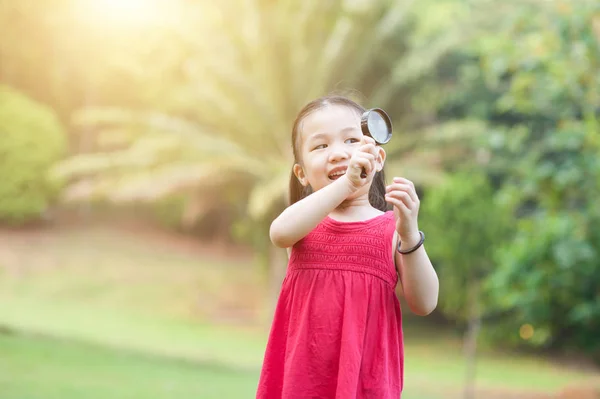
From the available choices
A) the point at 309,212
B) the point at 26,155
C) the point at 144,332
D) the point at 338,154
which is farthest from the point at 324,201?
the point at 144,332

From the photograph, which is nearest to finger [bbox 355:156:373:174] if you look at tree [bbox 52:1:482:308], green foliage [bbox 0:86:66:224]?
green foliage [bbox 0:86:66:224]

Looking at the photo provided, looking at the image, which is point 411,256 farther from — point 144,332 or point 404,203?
point 144,332

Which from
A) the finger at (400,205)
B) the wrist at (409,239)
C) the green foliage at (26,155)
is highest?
the green foliage at (26,155)

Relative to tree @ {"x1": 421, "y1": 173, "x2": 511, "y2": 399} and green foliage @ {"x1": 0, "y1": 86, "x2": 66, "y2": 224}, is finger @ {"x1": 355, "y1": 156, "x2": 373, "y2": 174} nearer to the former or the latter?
tree @ {"x1": 421, "y1": 173, "x2": 511, "y2": 399}

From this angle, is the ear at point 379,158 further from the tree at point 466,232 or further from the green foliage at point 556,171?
the tree at point 466,232

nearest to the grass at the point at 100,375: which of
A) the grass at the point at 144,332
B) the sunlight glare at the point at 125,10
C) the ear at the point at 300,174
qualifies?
the grass at the point at 144,332

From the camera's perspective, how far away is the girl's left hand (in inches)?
51.3

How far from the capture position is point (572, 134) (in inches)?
166

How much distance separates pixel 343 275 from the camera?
140 cm

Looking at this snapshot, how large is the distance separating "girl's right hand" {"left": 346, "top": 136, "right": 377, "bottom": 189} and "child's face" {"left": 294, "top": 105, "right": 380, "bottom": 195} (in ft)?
0.37

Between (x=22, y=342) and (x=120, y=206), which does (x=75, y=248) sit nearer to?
(x=120, y=206)

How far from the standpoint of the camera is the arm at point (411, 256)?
51.5 inches

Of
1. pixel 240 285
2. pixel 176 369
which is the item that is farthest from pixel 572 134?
pixel 240 285

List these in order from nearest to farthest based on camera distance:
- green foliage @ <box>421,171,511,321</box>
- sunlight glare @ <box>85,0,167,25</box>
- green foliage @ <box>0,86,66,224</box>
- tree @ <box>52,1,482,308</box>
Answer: green foliage @ <box>421,171,511,321</box> < green foliage @ <box>0,86,66,224</box> < sunlight glare @ <box>85,0,167,25</box> < tree @ <box>52,1,482,308</box>
